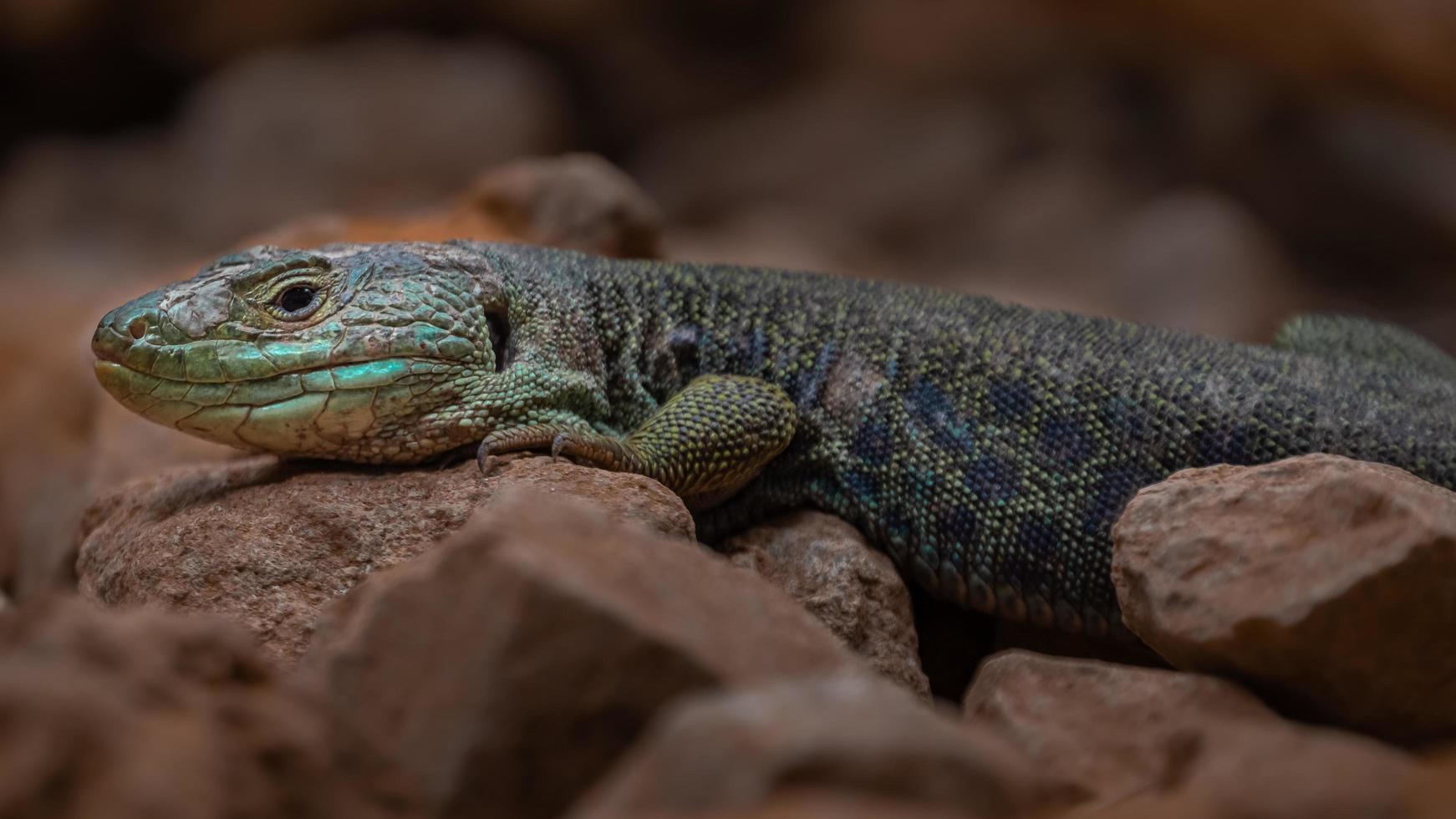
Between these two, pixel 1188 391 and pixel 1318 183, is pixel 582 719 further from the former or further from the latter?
pixel 1318 183

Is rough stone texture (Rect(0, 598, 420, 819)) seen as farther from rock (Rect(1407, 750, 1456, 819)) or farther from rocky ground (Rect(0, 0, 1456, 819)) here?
rock (Rect(1407, 750, 1456, 819))

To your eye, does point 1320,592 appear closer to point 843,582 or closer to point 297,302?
point 843,582

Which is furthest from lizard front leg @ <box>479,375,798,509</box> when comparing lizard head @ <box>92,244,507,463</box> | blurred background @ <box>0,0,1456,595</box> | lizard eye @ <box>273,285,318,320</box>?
blurred background @ <box>0,0,1456,595</box>

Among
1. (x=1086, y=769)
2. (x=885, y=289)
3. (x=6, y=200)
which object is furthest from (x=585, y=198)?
(x=6, y=200)

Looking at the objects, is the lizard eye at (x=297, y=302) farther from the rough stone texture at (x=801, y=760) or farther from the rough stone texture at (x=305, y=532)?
the rough stone texture at (x=801, y=760)

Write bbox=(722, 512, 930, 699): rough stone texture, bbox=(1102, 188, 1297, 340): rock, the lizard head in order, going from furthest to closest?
1. bbox=(1102, 188, 1297, 340): rock
2. bbox=(722, 512, 930, 699): rough stone texture
3. the lizard head

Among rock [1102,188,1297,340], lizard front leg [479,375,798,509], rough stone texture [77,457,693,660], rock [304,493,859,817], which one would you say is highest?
rock [304,493,859,817]

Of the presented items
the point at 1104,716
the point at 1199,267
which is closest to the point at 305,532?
the point at 1104,716
